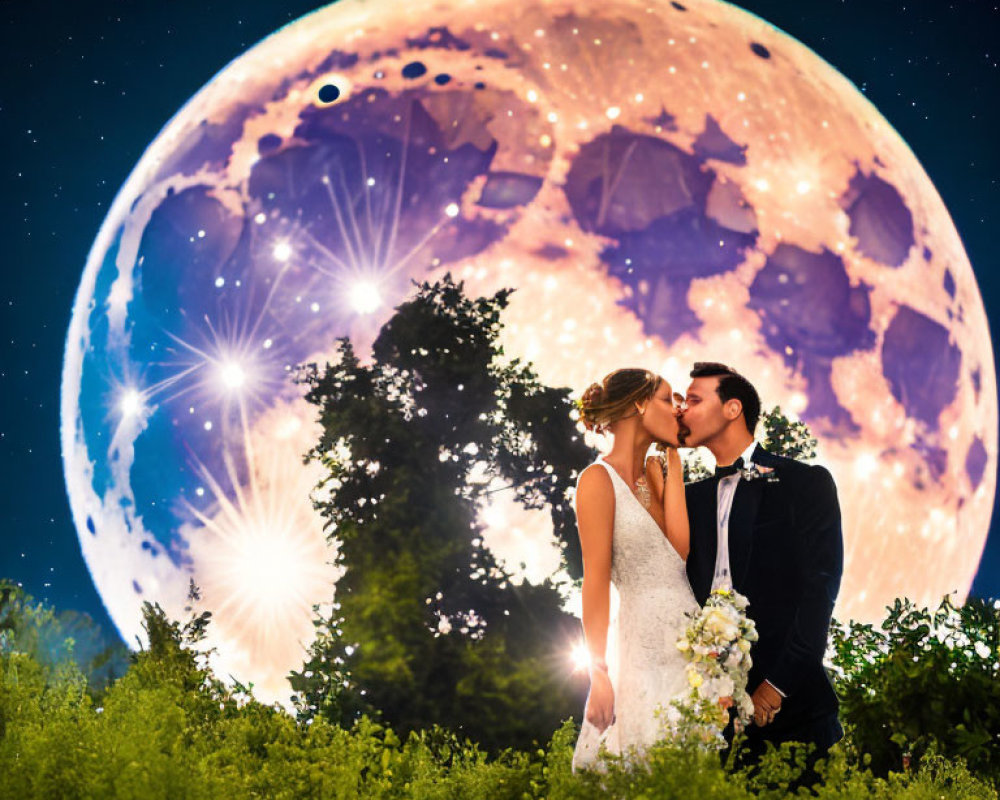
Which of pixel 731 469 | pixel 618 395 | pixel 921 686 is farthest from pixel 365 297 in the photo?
pixel 921 686

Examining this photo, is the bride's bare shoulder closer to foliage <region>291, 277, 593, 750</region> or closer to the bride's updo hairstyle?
the bride's updo hairstyle

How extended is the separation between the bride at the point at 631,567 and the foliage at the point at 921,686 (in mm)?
2477

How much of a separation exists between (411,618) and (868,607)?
3.58m

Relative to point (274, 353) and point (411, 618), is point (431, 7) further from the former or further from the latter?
point (411, 618)

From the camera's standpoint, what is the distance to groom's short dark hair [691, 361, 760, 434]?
188 inches

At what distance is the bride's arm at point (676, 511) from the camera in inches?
178

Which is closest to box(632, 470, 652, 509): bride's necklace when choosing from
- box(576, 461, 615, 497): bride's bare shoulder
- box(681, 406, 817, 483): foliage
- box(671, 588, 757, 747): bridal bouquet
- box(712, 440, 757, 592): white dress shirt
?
box(576, 461, 615, 497): bride's bare shoulder

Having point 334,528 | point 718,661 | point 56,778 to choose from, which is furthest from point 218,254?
point 718,661

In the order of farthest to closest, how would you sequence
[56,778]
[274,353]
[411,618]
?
1. [274,353]
2. [411,618]
3. [56,778]

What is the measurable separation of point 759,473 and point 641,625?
3.31ft

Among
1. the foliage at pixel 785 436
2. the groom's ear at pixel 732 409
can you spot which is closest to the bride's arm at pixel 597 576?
the groom's ear at pixel 732 409

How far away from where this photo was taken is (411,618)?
6.08 metres

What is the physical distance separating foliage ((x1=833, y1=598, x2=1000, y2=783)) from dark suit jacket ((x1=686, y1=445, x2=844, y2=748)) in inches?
73.3

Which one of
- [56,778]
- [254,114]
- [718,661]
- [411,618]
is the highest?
[254,114]
